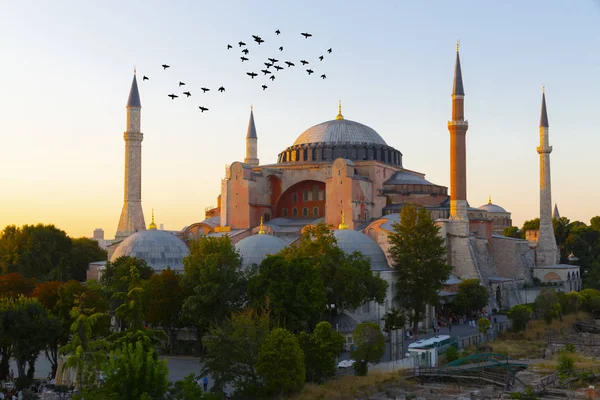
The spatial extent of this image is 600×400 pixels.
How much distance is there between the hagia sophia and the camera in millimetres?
34125

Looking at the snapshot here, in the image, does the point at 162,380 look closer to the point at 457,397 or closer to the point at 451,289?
the point at 457,397

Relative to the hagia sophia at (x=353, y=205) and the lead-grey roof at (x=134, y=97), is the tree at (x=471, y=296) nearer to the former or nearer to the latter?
the hagia sophia at (x=353, y=205)

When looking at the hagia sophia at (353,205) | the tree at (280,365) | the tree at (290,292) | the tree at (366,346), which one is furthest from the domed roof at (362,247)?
the tree at (280,365)

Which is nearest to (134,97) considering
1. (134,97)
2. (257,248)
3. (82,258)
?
(134,97)

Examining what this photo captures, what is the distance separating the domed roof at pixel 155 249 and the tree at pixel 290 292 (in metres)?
9.28

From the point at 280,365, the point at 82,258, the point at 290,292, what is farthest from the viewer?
the point at 82,258

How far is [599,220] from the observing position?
53.2 m

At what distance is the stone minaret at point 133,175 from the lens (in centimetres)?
3719

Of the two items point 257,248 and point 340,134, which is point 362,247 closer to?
point 257,248

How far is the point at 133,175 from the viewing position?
3750 centimetres

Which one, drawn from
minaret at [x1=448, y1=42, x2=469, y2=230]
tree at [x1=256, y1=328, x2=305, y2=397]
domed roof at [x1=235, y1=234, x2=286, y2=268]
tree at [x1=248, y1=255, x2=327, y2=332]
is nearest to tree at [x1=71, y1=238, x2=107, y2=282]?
domed roof at [x1=235, y1=234, x2=286, y2=268]

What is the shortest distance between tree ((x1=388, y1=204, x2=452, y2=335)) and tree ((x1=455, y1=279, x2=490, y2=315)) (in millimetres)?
2829

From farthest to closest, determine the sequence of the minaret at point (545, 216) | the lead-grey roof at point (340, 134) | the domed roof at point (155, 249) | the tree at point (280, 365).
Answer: the minaret at point (545, 216), the lead-grey roof at point (340, 134), the domed roof at point (155, 249), the tree at point (280, 365)

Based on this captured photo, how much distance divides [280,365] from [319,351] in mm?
1776
